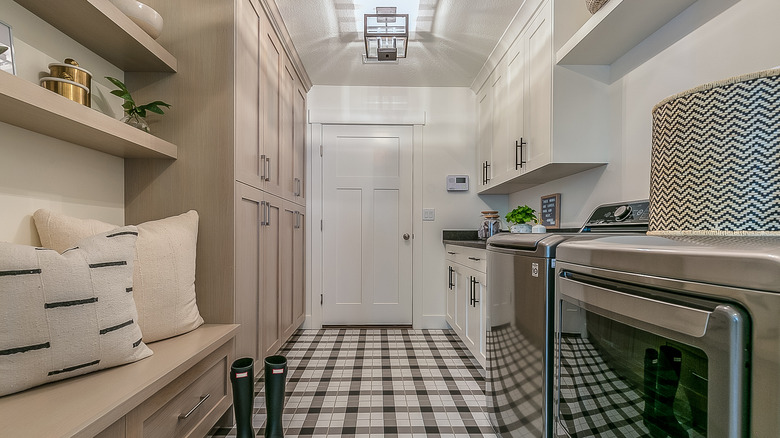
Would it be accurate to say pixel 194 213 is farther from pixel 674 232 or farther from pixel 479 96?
pixel 479 96

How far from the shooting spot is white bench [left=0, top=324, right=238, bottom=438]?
32.6 inches

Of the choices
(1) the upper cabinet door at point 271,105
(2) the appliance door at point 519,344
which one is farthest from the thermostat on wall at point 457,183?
(2) the appliance door at point 519,344

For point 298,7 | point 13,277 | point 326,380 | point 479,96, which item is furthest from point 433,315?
point 13,277

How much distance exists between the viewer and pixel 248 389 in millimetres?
1375

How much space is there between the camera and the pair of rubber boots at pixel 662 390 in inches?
27.5

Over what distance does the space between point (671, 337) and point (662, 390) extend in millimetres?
141

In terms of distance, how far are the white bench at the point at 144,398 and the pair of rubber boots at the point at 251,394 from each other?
151 mm

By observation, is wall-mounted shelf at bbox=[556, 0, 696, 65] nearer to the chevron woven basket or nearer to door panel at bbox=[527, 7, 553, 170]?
door panel at bbox=[527, 7, 553, 170]

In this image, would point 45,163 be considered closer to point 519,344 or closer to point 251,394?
point 251,394

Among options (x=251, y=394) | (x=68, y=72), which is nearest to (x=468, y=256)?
(x=251, y=394)

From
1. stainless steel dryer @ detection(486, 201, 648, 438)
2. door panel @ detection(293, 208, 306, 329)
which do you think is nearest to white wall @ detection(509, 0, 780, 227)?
stainless steel dryer @ detection(486, 201, 648, 438)

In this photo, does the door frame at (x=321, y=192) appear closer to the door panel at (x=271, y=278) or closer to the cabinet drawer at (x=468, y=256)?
the cabinet drawer at (x=468, y=256)

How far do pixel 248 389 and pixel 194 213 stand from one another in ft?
2.71

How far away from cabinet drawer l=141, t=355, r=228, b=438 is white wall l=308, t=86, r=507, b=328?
2.10 m
